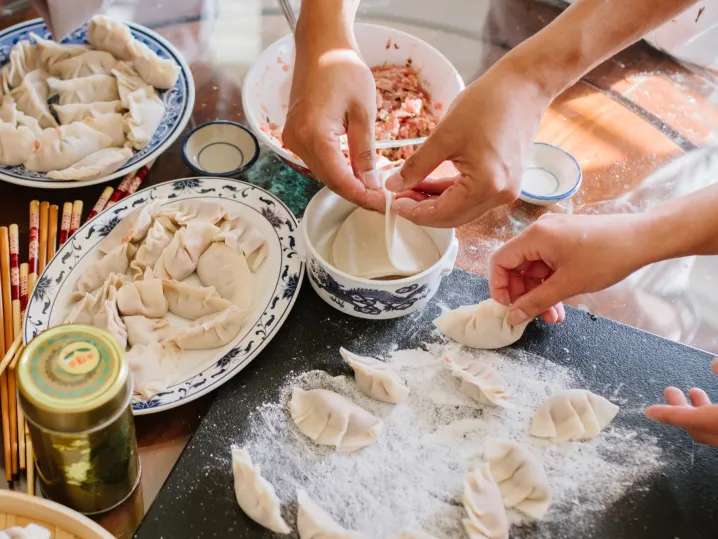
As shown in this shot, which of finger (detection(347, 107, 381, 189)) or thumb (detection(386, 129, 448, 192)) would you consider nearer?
thumb (detection(386, 129, 448, 192))

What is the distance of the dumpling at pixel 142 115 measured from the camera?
153 centimetres

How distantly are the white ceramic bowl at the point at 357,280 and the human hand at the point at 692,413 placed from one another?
46cm

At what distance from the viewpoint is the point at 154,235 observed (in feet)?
4.58

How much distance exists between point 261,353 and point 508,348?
1.57 feet

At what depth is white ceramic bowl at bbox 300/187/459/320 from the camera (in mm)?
1271

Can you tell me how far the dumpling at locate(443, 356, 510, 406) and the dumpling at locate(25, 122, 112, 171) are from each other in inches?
35.2

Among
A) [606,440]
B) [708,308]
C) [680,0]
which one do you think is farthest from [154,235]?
[708,308]

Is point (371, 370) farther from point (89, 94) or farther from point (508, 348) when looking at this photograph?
point (89, 94)

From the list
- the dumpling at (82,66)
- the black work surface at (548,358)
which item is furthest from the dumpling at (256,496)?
the dumpling at (82,66)

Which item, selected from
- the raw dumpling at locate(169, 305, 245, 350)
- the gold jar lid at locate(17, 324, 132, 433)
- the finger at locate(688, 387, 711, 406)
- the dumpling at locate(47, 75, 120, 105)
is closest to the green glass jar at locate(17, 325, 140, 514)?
the gold jar lid at locate(17, 324, 132, 433)

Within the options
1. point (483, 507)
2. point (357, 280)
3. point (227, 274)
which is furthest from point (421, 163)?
point (483, 507)

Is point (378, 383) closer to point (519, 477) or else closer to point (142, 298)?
point (519, 477)

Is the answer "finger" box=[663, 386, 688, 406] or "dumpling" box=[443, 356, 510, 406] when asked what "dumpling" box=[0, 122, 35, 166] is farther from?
"finger" box=[663, 386, 688, 406]

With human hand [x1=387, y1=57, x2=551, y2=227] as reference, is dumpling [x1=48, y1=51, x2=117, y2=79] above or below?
below
